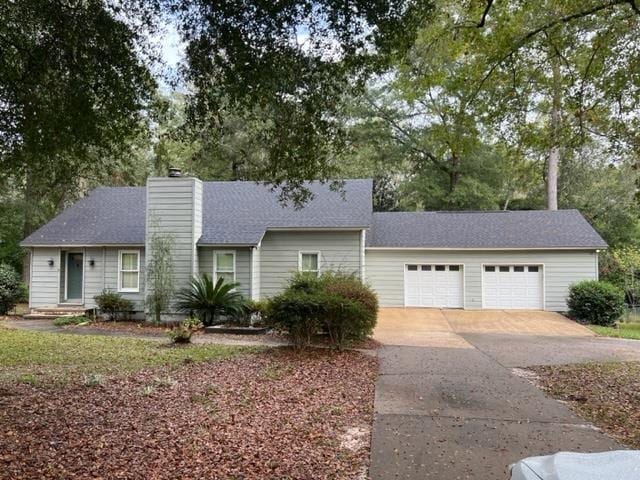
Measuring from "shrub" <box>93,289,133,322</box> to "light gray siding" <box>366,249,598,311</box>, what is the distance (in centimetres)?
853

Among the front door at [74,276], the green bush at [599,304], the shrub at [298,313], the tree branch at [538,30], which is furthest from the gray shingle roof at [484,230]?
the tree branch at [538,30]

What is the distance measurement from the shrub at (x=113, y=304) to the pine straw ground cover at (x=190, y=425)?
7972 mm

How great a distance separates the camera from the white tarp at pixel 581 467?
1.83 m

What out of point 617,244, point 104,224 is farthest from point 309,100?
point 617,244

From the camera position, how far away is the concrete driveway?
4.52 metres

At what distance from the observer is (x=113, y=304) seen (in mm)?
15375

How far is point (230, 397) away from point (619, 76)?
7.75 meters

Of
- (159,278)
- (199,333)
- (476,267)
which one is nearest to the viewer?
(199,333)

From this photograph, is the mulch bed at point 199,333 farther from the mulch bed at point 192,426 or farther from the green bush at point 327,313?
the mulch bed at point 192,426

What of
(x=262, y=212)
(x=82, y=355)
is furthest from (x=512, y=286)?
(x=82, y=355)

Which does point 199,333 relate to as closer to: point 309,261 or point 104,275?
point 309,261

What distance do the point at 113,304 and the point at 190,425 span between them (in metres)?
11.2

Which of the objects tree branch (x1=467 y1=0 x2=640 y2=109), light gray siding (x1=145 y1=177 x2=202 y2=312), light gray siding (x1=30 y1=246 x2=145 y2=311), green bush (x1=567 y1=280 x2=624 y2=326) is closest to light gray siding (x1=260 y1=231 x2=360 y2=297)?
light gray siding (x1=145 y1=177 x2=202 y2=312)

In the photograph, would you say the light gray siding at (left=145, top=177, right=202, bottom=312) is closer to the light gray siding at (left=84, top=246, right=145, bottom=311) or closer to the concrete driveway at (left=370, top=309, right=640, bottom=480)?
the light gray siding at (left=84, top=246, right=145, bottom=311)
